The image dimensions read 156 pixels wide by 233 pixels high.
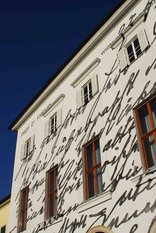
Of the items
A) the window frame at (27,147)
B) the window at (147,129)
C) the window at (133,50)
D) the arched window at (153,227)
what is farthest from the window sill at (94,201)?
the window frame at (27,147)

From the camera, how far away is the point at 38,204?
476 inches

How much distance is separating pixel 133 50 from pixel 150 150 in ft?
13.3

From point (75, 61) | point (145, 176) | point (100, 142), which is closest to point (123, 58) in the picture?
point (100, 142)

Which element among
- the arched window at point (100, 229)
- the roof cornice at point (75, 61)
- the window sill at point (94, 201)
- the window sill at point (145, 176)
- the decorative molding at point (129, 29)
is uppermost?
the roof cornice at point (75, 61)

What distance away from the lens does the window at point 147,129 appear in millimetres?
7738

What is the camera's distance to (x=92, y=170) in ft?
31.9

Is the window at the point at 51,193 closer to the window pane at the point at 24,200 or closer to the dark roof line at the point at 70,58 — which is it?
the window pane at the point at 24,200

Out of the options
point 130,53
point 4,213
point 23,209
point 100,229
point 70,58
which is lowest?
point 100,229

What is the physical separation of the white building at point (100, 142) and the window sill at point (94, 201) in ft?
0.10

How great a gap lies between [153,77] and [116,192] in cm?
367

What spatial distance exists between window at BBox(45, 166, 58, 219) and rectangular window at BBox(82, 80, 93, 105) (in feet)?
10.8

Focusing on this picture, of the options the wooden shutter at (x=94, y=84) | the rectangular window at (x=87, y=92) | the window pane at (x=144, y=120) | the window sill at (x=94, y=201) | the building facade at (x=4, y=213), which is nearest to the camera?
the window pane at (x=144, y=120)

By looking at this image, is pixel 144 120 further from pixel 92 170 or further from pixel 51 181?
pixel 51 181

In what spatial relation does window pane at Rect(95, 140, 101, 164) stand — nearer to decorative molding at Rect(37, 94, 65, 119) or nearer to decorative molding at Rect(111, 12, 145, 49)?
decorative molding at Rect(111, 12, 145, 49)
